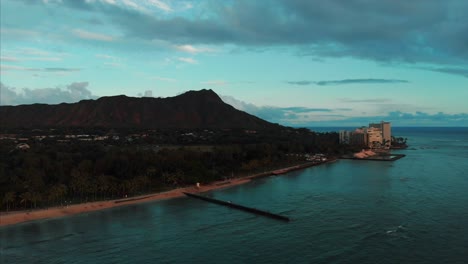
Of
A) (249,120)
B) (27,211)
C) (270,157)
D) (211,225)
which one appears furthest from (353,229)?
(249,120)

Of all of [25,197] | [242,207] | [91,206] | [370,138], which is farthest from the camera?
[370,138]

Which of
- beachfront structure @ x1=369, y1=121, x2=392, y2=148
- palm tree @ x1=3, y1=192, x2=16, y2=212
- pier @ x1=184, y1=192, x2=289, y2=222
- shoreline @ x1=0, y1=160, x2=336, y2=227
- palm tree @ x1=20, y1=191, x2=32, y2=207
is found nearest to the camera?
shoreline @ x1=0, y1=160, x2=336, y2=227

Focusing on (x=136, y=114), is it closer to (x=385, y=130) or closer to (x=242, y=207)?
(x=385, y=130)

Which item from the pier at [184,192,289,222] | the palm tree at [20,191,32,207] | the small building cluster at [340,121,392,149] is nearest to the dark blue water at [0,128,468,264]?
the pier at [184,192,289,222]

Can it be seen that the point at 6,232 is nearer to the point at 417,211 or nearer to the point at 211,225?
the point at 211,225

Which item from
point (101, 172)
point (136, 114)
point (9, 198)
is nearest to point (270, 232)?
point (9, 198)

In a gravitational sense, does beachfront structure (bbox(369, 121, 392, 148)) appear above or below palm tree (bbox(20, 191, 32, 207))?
above

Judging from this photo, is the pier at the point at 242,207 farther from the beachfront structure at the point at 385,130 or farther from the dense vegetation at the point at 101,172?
the beachfront structure at the point at 385,130

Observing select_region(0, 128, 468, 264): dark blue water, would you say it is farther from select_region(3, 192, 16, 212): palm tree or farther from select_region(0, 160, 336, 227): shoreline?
select_region(3, 192, 16, 212): palm tree
